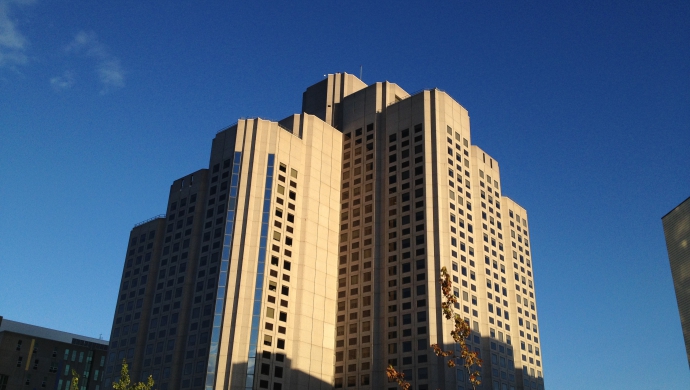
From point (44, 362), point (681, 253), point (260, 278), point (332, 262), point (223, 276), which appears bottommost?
point (44, 362)

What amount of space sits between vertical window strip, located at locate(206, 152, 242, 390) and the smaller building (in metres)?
63.8

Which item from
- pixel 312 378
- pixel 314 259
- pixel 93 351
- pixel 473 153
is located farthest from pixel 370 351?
pixel 93 351

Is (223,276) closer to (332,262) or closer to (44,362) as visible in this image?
(332,262)

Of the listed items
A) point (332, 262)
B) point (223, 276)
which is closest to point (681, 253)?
point (332, 262)

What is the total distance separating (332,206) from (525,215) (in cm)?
4970

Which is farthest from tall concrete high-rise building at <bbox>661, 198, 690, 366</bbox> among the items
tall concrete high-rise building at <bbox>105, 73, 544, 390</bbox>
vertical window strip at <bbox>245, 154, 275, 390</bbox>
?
vertical window strip at <bbox>245, 154, 275, 390</bbox>

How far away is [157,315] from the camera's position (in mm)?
120688

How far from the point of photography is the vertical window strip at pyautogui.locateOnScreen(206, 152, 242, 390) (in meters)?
103

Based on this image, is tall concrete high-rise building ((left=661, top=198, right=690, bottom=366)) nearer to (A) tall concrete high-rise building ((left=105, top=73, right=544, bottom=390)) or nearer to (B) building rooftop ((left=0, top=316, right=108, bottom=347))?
(A) tall concrete high-rise building ((left=105, top=73, right=544, bottom=390))

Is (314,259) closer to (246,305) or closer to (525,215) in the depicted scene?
(246,305)

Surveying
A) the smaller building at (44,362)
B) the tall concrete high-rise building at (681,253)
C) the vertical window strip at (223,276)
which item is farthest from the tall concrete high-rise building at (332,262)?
the smaller building at (44,362)

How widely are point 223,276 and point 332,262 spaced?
2233 centimetres

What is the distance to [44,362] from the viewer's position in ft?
535

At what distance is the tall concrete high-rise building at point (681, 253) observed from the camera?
450ft
